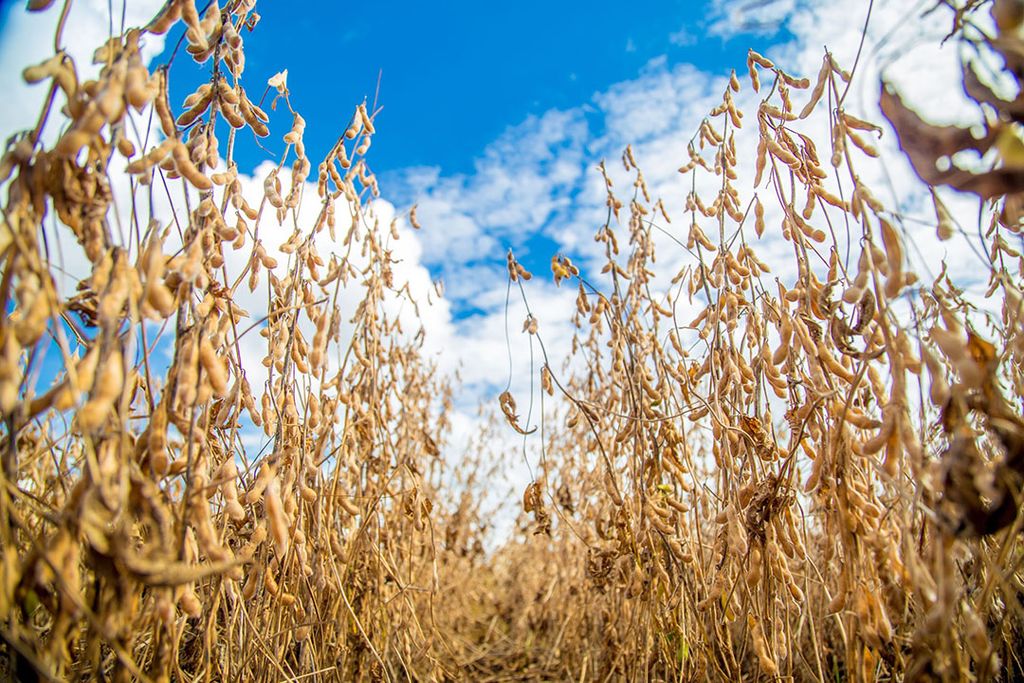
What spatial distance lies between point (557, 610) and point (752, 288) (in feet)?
6.89

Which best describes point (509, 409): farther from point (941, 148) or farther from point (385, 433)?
point (941, 148)

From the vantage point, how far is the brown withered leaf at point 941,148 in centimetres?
60

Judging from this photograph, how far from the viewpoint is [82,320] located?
2.84ft

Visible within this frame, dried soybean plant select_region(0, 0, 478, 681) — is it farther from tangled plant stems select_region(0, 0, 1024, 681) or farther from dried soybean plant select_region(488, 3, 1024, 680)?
dried soybean plant select_region(488, 3, 1024, 680)

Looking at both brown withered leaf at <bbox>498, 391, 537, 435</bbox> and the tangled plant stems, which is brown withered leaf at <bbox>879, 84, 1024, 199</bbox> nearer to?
the tangled plant stems

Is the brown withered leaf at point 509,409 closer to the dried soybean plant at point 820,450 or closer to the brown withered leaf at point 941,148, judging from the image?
the dried soybean plant at point 820,450

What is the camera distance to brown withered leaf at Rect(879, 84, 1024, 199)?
0.60m

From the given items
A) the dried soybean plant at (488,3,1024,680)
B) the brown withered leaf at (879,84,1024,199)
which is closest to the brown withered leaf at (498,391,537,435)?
the dried soybean plant at (488,3,1024,680)

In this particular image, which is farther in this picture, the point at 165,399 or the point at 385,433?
the point at 385,433

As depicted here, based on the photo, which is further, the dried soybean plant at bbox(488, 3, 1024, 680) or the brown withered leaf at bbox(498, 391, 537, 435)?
the brown withered leaf at bbox(498, 391, 537, 435)

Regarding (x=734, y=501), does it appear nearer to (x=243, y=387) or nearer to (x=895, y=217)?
(x=895, y=217)

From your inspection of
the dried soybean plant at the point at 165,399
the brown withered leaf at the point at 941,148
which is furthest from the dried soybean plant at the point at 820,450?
the dried soybean plant at the point at 165,399

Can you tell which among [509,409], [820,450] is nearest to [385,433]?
[509,409]

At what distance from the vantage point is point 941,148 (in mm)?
639
